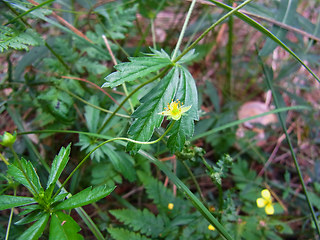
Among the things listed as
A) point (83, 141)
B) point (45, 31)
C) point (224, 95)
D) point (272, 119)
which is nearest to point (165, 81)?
point (83, 141)

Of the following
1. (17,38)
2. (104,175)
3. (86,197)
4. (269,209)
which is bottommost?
(269,209)

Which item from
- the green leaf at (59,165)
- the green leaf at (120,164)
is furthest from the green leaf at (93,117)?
the green leaf at (59,165)

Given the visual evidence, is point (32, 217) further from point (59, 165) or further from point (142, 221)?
point (142, 221)

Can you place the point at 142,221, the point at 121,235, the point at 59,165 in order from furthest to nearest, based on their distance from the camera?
the point at 142,221 < the point at 121,235 < the point at 59,165

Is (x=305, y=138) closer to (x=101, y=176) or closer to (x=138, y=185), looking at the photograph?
(x=138, y=185)

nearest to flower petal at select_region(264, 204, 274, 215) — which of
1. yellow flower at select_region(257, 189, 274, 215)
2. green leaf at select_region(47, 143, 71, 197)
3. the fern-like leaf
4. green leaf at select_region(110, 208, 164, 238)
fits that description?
yellow flower at select_region(257, 189, 274, 215)

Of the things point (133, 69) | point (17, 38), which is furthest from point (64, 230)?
point (17, 38)

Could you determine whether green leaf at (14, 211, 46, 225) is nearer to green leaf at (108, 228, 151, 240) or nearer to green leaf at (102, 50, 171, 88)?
green leaf at (108, 228, 151, 240)
